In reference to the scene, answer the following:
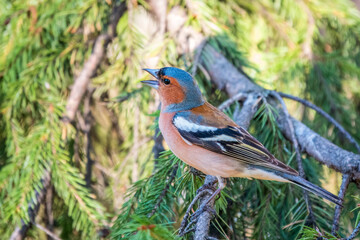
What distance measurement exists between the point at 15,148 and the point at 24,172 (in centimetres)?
46

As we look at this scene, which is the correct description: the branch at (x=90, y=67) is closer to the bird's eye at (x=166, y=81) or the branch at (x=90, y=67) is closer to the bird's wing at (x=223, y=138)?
the bird's eye at (x=166, y=81)

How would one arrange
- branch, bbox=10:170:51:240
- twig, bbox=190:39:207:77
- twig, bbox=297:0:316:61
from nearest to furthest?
branch, bbox=10:170:51:240
twig, bbox=190:39:207:77
twig, bbox=297:0:316:61


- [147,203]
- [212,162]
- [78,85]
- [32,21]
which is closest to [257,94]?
[212,162]

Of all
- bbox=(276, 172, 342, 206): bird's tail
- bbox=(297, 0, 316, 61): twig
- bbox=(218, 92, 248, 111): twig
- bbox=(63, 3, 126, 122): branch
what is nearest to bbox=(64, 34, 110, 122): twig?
bbox=(63, 3, 126, 122): branch

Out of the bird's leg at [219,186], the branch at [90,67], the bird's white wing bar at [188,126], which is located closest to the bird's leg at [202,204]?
the bird's leg at [219,186]

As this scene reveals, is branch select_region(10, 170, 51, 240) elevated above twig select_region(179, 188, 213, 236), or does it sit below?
below

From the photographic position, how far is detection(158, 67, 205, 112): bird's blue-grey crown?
2723mm

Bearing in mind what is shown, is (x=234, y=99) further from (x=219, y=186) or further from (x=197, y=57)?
(x=219, y=186)

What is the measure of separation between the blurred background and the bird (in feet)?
0.43

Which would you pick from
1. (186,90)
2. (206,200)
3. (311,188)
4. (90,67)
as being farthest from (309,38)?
(206,200)

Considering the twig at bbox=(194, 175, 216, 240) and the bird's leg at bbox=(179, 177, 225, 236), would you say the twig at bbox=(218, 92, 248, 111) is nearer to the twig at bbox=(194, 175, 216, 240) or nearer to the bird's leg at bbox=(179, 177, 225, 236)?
the bird's leg at bbox=(179, 177, 225, 236)

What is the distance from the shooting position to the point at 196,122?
104 inches

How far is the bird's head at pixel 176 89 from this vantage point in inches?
108

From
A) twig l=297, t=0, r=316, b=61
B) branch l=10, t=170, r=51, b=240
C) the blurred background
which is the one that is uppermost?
twig l=297, t=0, r=316, b=61
